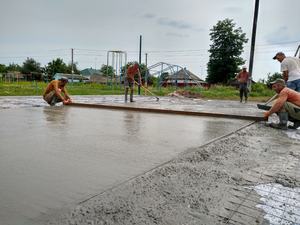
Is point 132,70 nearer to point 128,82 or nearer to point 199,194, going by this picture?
point 128,82

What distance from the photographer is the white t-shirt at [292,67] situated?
514cm

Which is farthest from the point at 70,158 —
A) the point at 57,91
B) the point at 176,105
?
the point at 176,105

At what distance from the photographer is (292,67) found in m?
5.16


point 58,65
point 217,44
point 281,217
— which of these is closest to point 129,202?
point 281,217

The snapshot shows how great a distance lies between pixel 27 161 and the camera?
2.16 m

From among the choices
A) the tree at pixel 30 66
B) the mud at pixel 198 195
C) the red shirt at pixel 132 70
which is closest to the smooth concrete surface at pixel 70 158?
the mud at pixel 198 195

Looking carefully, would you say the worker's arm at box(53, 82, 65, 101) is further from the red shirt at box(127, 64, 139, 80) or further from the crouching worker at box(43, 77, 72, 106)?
the red shirt at box(127, 64, 139, 80)

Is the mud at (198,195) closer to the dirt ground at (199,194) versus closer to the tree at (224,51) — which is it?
the dirt ground at (199,194)

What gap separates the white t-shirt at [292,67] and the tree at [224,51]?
28989 millimetres

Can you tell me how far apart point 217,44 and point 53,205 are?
1416 inches

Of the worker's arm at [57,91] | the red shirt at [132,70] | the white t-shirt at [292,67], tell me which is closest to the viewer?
the white t-shirt at [292,67]

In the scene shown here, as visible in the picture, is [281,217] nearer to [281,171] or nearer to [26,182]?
[281,171]

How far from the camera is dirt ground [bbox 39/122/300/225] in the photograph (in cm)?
136

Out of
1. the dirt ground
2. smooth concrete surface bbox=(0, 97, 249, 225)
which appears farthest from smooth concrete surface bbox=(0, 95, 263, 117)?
the dirt ground
